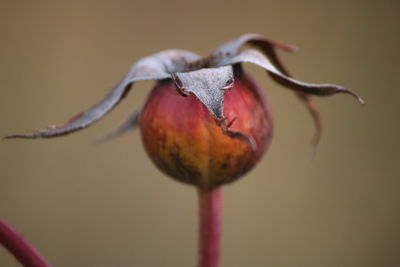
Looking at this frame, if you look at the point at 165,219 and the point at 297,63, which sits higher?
the point at 297,63

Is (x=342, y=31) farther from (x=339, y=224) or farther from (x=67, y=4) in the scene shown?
(x=67, y=4)

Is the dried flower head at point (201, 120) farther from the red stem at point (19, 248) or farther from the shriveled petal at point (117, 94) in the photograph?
the red stem at point (19, 248)

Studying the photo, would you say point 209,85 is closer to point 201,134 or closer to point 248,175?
point 201,134

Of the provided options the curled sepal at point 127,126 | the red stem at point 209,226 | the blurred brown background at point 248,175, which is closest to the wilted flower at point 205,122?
the red stem at point 209,226

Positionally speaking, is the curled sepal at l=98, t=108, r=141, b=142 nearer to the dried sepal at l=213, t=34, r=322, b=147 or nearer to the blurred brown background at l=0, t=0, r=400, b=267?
the dried sepal at l=213, t=34, r=322, b=147

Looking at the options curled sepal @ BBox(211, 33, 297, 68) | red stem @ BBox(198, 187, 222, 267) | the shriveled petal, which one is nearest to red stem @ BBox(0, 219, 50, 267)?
the shriveled petal

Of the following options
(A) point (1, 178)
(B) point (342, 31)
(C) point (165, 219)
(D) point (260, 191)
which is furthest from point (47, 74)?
(B) point (342, 31)
